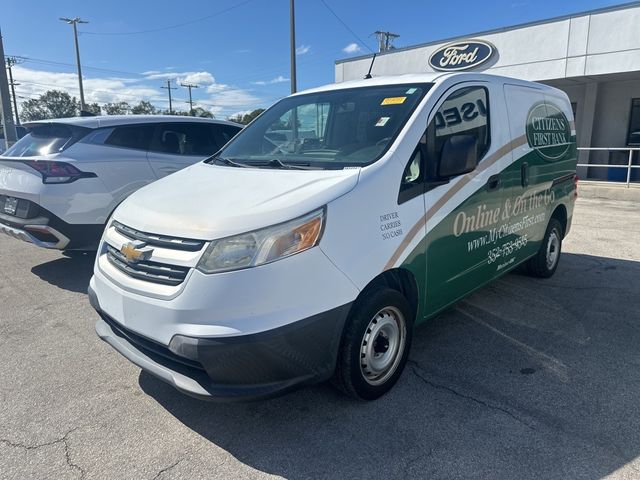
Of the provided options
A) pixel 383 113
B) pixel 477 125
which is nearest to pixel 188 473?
pixel 383 113

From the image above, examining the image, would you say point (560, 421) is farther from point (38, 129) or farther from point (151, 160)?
point (38, 129)

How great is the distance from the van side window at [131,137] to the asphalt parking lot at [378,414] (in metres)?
2.25

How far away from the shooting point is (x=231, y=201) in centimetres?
269

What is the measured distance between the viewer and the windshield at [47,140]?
212 inches

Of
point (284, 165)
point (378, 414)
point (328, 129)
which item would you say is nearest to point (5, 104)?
point (328, 129)

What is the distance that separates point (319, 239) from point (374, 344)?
0.90m

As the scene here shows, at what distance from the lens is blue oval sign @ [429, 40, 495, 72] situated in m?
15.9

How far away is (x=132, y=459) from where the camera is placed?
2555 millimetres

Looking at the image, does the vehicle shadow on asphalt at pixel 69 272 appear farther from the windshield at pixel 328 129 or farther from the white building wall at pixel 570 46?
the white building wall at pixel 570 46

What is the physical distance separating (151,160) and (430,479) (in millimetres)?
4976

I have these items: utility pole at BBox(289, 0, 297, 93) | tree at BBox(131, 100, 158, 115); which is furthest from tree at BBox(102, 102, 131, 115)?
utility pole at BBox(289, 0, 297, 93)

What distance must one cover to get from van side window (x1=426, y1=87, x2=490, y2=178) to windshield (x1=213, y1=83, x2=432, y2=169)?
0.72 ft

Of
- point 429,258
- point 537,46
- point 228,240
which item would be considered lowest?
point 429,258

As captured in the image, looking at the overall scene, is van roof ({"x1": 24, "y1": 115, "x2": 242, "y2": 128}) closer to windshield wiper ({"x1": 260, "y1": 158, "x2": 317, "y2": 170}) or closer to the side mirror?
windshield wiper ({"x1": 260, "y1": 158, "x2": 317, "y2": 170})
